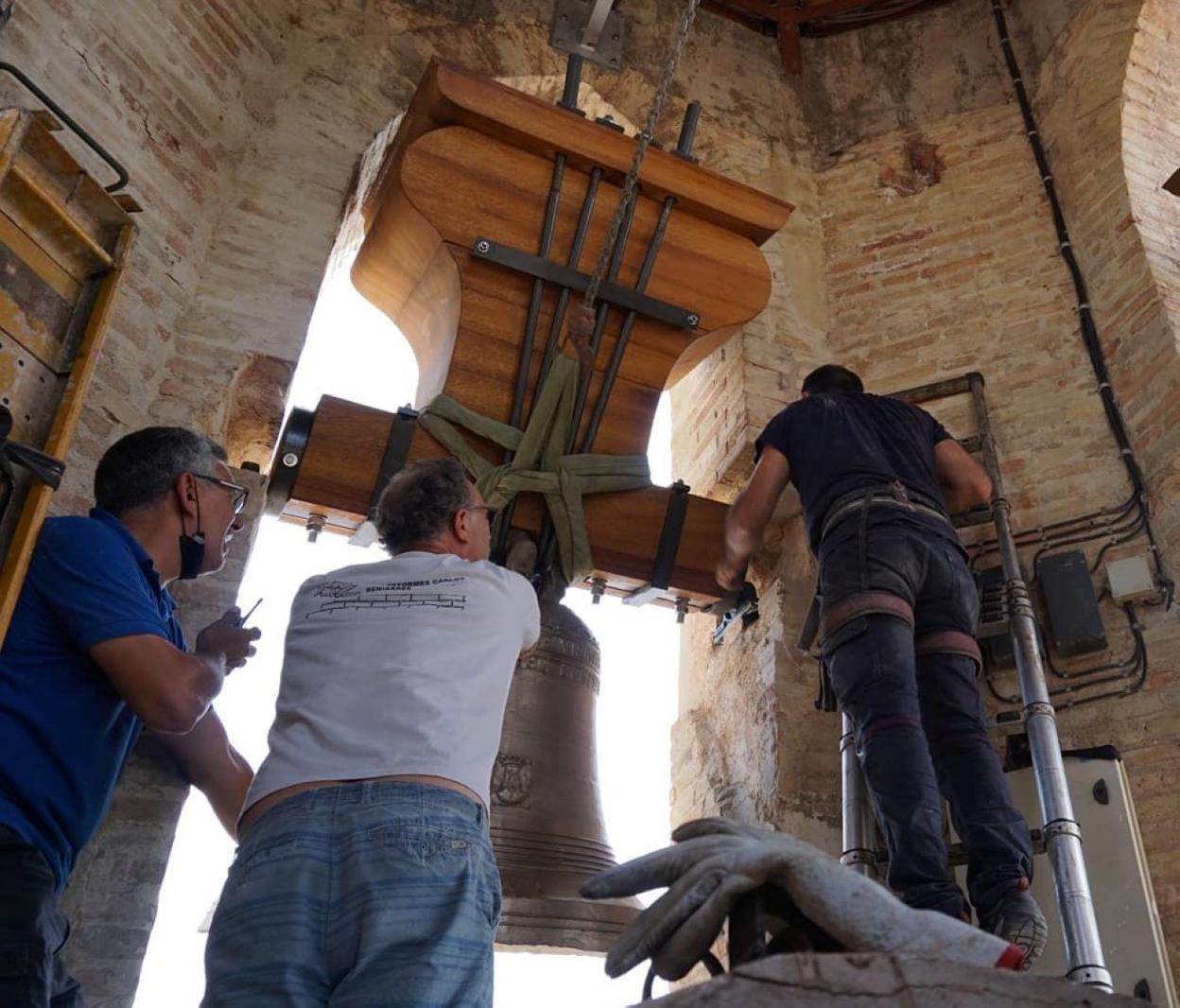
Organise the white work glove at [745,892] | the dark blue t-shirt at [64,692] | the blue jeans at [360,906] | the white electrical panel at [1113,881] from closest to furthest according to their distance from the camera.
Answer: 1. the white work glove at [745,892]
2. the blue jeans at [360,906]
3. the dark blue t-shirt at [64,692]
4. the white electrical panel at [1113,881]

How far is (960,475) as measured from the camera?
132 inches

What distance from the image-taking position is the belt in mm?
2883

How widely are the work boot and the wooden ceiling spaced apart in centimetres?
449

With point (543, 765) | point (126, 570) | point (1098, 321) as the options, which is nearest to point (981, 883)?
point (543, 765)

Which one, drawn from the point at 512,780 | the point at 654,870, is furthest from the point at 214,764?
the point at 654,870

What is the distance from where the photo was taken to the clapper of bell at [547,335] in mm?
3232

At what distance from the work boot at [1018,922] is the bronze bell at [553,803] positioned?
782 millimetres

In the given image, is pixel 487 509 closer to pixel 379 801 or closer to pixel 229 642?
pixel 229 642

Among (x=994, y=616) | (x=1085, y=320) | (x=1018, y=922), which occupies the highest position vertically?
(x=1085, y=320)

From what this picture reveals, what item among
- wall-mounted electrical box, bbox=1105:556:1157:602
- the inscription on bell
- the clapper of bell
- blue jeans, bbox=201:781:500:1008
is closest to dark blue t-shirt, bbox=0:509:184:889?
blue jeans, bbox=201:781:500:1008

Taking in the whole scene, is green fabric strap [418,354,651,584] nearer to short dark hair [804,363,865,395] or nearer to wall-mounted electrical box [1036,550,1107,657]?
short dark hair [804,363,865,395]

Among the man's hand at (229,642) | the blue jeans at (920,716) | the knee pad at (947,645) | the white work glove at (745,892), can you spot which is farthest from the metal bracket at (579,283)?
the white work glove at (745,892)

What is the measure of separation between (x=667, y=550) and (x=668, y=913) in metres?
2.27

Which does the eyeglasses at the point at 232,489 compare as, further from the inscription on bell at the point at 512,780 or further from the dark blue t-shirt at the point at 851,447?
the dark blue t-shirt at the point at 851,447
